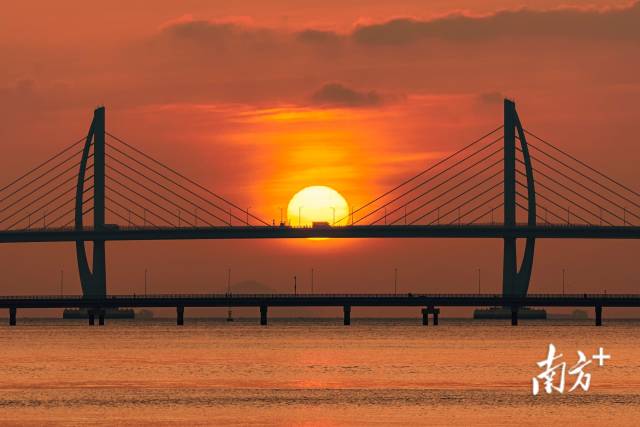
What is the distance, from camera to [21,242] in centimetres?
16862

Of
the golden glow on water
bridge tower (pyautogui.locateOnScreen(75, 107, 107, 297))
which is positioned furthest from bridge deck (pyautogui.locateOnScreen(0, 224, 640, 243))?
the golden glow on water

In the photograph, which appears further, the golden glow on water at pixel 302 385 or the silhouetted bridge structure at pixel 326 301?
the silhouetted bridge structure at pixel 326 301

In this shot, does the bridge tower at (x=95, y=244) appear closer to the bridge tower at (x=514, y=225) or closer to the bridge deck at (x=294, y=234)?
the bridge deck at (x=294, y=234)

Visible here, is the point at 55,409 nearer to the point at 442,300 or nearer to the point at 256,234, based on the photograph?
the point at 256,234

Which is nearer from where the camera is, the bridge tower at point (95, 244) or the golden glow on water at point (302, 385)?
the golden glow on water at point (302, 385)

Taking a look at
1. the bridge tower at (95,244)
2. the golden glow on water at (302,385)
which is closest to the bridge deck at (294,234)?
the bridge tower at (95,244)

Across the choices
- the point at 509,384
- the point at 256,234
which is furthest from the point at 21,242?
the point at 509,384

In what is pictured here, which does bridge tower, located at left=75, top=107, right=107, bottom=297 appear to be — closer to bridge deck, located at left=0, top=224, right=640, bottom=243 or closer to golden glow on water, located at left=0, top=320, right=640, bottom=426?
bridge deck, located at left=0, top=224, right=640, bottom=243

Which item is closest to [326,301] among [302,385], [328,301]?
[328,301]

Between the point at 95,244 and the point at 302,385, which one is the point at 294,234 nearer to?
the point at 95,244

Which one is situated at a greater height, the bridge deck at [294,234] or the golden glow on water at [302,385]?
the bridge deck at [294,234]

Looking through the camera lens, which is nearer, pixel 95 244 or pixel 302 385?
pixel 302 385

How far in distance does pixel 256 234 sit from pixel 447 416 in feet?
359

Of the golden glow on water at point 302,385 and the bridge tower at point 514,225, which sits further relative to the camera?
the bridge tower at point 514,225
